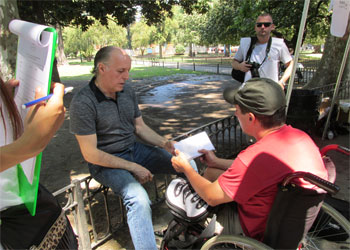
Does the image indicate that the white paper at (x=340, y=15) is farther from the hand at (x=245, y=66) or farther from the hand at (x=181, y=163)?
the hand at (x=181, y=163)

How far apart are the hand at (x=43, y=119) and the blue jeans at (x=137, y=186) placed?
122 cm

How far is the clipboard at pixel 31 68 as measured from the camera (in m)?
0.93

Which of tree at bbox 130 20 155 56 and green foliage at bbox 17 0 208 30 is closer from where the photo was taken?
green foliage at bbox 17 0 208 30

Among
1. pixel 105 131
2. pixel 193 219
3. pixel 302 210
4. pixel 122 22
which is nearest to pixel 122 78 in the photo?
pixel 105 131

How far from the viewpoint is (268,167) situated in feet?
4.69

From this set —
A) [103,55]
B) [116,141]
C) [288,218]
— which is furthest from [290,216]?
[103,55]

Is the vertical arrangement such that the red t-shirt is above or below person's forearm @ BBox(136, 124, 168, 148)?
above

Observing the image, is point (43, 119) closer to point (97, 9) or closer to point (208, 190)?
point (208, 190)

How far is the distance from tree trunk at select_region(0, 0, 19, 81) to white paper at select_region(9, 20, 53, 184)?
254 cm

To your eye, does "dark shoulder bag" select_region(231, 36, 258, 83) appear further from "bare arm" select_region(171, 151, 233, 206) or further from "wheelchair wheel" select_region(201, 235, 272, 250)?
"wheelchair wheel" select_region(201, 235, 272, 250)

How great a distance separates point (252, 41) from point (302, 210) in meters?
2.85

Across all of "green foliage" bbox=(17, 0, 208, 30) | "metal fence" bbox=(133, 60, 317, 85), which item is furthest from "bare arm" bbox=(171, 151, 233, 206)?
"metal fence" bbox=(133, 60, 317, 85)

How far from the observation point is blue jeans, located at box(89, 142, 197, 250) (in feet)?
6.49

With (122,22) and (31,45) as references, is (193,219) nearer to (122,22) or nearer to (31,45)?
(31,45)
